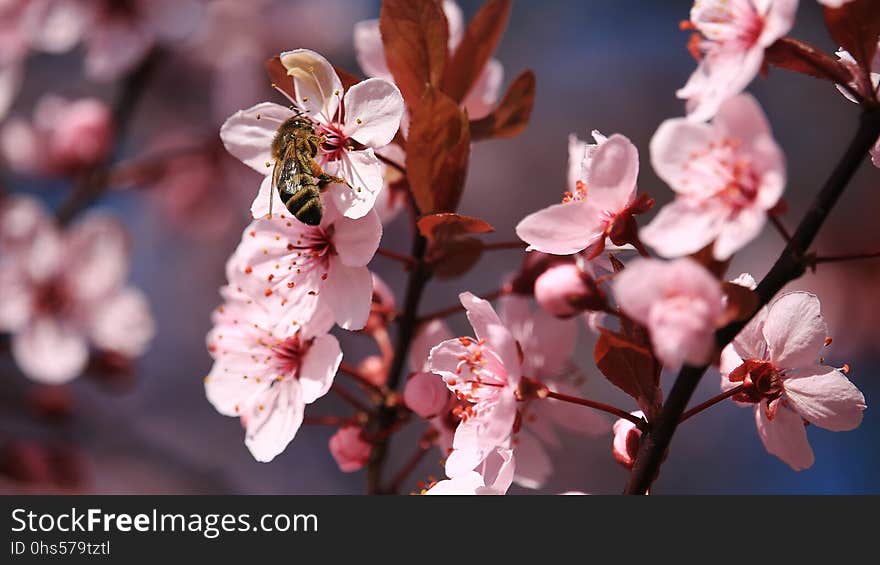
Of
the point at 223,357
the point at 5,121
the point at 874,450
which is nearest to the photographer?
the point at 223,357

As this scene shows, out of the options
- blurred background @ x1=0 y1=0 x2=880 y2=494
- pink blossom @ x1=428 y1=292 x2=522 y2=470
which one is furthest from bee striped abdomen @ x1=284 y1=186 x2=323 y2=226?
blurred background @ x1=0 y1=0 x2=880 y2=494

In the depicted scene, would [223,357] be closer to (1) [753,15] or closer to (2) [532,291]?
(2) [532,291]

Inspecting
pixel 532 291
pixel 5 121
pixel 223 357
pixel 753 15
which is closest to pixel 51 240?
pixel 5 121

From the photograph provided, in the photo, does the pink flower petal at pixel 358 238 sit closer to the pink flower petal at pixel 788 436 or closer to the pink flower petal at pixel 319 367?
the pink flower petal at pixel 319 367

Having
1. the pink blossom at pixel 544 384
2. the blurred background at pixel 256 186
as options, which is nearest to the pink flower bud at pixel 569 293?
the pink blossom at pixel 544 384

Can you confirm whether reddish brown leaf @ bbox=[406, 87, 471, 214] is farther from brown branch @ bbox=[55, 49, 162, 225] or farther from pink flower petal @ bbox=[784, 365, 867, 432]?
brown branch @ bbox=[55, 49, 162, 225]

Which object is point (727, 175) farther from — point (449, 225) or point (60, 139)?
point (60, 139)

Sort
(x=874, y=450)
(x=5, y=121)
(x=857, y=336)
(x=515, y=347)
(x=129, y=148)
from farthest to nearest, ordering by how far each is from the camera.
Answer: (x=129, y=148), (x=5, y=121), (x=857, y=336), (x=874, y=450), (x=515, y=347)
